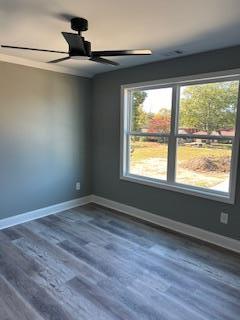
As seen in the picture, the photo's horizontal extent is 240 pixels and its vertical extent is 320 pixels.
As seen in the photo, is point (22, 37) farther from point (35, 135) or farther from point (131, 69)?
point (131, 69)

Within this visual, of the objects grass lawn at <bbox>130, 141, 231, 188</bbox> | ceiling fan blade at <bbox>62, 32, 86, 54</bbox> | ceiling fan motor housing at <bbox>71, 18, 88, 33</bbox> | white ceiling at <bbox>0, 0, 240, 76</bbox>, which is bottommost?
grass lawn at <bbox>130, 141, 231, 188</bbox>

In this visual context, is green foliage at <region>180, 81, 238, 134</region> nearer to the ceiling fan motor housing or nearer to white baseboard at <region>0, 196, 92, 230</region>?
the ceiling fan motor housing

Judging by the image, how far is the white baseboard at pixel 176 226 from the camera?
2974 millimetres

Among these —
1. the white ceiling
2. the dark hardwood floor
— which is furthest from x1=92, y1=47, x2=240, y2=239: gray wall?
the dark hardwood floor

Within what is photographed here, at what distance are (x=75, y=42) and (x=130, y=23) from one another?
61 cm

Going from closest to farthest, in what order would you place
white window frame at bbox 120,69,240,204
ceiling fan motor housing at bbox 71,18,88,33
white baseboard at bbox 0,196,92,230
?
ceiling fan motor housing at bbox 71,18,88,33
white window frame at bbox 120,69,240,204
white baseboard at bbox 0,196,92,230

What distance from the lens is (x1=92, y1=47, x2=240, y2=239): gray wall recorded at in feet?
9.63

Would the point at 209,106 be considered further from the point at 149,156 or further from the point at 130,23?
the point at 130,23

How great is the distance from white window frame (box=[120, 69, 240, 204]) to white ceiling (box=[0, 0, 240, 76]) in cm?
35

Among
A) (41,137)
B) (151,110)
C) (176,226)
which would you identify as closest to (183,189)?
(176,226)

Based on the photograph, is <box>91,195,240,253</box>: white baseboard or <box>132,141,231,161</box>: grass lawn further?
<box>132,141,231,161</box>: grass lawn

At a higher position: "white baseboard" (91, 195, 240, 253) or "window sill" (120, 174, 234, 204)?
"window sill" (120, 174, 234, 204)

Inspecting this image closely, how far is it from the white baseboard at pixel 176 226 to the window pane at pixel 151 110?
1347 mm

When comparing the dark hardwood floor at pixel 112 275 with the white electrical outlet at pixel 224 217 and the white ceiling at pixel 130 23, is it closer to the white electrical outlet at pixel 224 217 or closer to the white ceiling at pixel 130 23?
the white electrical outlet at pixel 224 217
